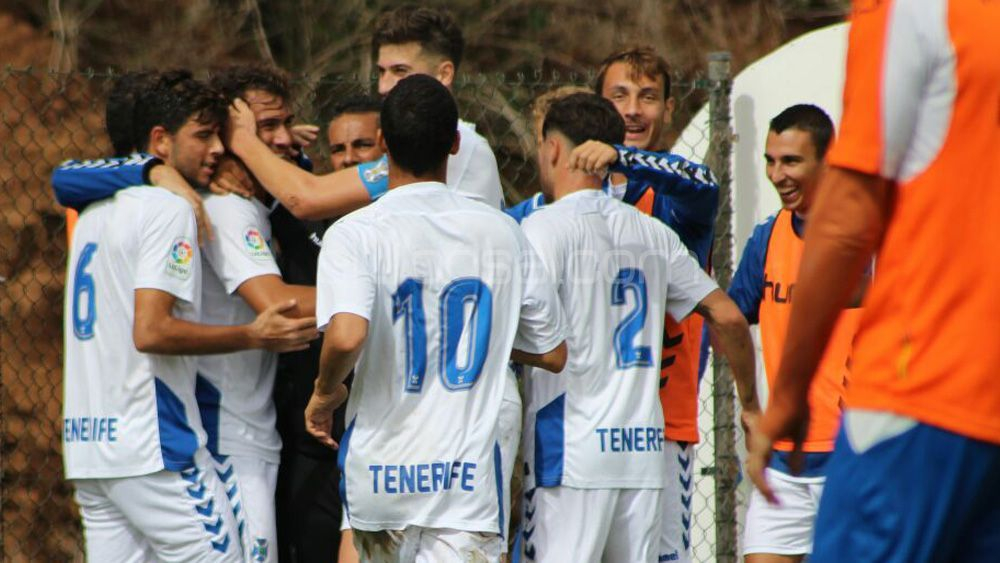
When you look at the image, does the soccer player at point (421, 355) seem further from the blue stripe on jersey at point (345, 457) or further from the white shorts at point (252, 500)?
the white shorts at point (252, 500)

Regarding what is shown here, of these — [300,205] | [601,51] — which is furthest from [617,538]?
[601,51]

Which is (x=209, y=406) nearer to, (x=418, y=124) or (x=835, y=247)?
(x=418, y=124)

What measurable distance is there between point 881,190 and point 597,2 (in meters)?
10.9

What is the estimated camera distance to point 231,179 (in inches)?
213

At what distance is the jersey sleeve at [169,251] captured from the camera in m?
4.96

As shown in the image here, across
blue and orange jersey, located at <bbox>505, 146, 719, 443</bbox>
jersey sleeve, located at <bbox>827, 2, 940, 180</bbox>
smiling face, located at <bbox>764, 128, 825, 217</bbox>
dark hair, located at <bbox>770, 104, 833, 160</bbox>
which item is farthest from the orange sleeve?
dark hair, located at <bbox>770, 104, 833, 160</bbox>

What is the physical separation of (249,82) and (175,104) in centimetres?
50

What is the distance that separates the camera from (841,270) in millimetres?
2324

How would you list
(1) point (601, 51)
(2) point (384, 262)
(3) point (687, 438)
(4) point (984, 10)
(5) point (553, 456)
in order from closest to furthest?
(4) point (984, 10), (2) point (384, 262), (5) point (553, 456), (3) point (687, 438), (1) point (601, 51)

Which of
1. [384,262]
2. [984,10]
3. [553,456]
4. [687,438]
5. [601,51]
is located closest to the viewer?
[984,10]

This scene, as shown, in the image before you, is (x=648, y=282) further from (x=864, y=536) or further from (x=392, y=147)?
(x=864, y=536)

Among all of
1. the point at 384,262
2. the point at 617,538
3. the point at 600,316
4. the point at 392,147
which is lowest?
the point at 617,538

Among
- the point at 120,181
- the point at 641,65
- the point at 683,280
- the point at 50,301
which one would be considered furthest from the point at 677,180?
the point at 50,301

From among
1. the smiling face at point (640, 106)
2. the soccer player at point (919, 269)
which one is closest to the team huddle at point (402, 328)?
the smiling face at point (640, 106)
